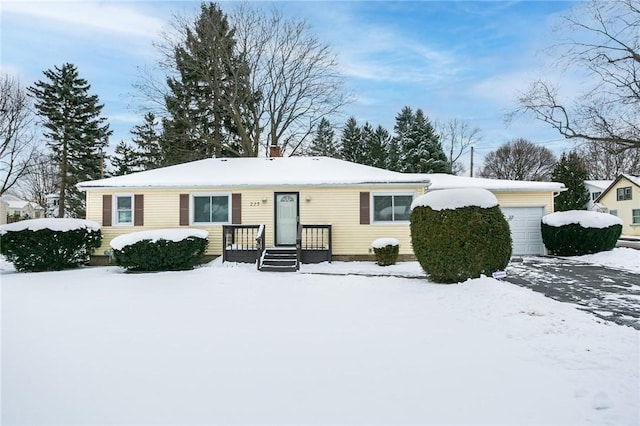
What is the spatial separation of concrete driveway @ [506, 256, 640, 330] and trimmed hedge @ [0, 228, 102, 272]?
40.2ft

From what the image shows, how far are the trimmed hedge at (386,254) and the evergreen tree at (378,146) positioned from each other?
22.7m

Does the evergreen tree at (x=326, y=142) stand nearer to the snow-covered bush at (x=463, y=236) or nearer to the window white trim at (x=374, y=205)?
the window white trim at (x=374, y=205)

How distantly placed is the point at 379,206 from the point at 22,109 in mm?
19750

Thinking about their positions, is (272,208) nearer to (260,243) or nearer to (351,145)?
(260,243)

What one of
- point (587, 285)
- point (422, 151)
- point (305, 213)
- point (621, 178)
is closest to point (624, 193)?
point (621, 178)

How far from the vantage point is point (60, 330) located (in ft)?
16.5

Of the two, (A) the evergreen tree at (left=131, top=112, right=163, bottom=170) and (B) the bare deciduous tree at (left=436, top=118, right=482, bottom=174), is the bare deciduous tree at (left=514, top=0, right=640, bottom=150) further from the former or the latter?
(A) the evergreen tree at (left=131, top=112, right=163, bottom=170)

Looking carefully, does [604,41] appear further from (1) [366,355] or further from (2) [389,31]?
(1) [366,355]

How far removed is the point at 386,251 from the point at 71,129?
26.5 meters

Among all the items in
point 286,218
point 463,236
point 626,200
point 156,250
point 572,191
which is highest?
point 572,191

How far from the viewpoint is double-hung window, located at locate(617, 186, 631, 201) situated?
1066 inches

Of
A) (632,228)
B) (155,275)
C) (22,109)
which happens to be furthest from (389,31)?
(632,228)

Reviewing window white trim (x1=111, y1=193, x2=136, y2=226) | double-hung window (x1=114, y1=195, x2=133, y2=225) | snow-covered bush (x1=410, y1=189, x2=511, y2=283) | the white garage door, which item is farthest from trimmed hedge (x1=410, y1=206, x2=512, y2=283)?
double-hung window (x1=114, y1=195, x2=133, y2=225)

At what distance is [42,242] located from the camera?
35.5ft
